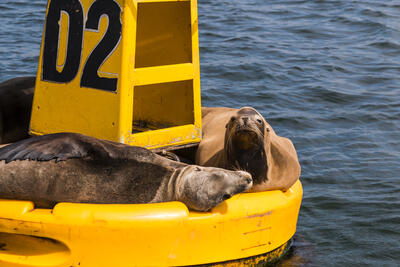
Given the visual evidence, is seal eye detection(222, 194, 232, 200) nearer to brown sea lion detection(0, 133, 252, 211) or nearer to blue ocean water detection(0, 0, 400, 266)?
brown sea lion detection(0, 133, 252, 211)

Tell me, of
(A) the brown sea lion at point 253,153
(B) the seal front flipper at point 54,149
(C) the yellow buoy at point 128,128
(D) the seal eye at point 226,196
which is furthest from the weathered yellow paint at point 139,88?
(D) the seal eye at point 226,196

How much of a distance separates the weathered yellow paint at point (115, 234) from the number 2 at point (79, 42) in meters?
0.95

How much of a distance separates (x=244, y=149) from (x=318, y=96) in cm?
459

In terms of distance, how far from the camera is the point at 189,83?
498 centimetres

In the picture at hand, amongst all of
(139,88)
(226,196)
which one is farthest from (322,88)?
(226,196)

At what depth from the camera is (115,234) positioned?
3.77 meters

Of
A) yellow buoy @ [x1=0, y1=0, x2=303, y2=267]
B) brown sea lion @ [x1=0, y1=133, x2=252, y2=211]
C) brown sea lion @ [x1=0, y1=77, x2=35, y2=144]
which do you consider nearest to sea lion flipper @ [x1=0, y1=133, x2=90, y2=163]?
brown sea lion @ [x1=0, y1=133, x2=252, y2=211]

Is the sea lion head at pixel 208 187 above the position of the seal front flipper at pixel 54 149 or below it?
below

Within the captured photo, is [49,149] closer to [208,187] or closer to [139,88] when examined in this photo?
[208,187]

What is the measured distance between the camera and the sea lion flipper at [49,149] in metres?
3.92

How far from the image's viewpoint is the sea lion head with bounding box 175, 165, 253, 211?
3.88 metres

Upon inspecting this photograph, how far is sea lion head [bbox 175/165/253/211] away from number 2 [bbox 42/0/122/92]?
0.84 metres

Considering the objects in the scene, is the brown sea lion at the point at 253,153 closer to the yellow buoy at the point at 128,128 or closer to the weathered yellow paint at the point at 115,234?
the yellow buoy at the point at 128,128

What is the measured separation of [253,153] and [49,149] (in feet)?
4.54
